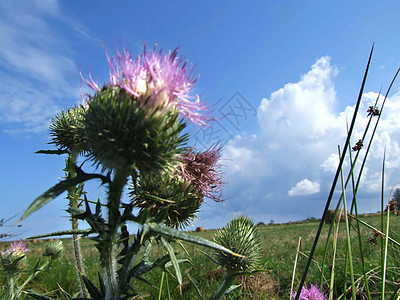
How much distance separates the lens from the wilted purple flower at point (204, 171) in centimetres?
368

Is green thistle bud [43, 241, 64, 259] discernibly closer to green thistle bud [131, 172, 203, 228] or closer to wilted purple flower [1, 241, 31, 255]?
wilted purple flower [1, 241, 31, 255]

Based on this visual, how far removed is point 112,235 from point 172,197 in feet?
4.46

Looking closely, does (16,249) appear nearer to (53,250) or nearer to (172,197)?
(53,250)

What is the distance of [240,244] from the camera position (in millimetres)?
3850

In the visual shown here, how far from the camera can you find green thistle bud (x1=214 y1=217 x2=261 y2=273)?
361cm

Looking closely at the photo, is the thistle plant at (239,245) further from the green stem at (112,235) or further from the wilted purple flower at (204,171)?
the green stem at (112,235)

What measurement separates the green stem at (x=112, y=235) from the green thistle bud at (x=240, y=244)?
5.21 ft

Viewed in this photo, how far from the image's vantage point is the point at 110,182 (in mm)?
2162

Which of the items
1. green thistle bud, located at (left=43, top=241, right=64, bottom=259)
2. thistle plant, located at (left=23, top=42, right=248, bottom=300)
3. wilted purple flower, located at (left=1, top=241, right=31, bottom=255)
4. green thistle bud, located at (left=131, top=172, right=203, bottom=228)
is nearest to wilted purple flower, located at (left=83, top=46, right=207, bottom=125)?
thistle plant, located at (left=23, top=42, right=248, bottom=300)

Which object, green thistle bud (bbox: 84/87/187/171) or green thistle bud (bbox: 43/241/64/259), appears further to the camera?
green thistle bud (bbox: 43/241/64/259)

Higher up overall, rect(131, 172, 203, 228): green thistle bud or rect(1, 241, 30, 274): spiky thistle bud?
rect(131, 172, 203, 228): green thistle bud

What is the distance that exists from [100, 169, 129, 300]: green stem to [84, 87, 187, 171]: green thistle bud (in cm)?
12

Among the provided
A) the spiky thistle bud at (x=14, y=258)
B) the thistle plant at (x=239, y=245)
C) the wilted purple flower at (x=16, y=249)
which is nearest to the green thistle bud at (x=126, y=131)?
the thistle plant at (x=239, y=245)

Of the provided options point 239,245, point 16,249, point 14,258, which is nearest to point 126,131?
point 239,245
